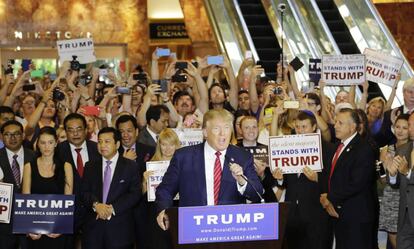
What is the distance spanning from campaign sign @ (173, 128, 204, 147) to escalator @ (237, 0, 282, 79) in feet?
19.9

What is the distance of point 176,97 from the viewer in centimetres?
1036

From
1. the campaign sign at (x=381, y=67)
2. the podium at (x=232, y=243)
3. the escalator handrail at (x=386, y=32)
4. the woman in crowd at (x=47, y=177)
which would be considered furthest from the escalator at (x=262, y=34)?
the podium at (x=232, y=243)

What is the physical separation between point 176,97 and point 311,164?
8.79 feet

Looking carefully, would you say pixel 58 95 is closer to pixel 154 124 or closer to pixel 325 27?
pixel 154 124

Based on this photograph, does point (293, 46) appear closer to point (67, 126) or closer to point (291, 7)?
point (291, 7)

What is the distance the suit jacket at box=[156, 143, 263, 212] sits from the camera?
610 cm

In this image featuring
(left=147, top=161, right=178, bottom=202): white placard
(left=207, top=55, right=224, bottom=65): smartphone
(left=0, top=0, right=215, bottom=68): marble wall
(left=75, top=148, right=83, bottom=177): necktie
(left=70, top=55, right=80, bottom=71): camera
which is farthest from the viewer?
(left=0, top=0, right=215, bottom=68): marble wall

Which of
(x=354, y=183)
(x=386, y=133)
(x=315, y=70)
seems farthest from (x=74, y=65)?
(x=354, y=183)

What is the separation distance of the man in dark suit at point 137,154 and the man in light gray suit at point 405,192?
2.29 metres

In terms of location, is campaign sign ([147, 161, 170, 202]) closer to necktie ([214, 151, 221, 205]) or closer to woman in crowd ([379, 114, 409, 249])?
necktie ([214, 151, 221, 205])

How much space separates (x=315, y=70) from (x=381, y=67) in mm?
1026

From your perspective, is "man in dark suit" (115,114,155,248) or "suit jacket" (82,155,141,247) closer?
"suit jacket" (82,155,141,247)

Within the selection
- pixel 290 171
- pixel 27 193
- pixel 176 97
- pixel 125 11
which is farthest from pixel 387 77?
pixel 125 11

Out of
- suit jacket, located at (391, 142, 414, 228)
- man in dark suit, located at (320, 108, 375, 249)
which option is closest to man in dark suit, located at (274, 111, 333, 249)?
man in dark suit, located at (320, 108, 375, 249)
